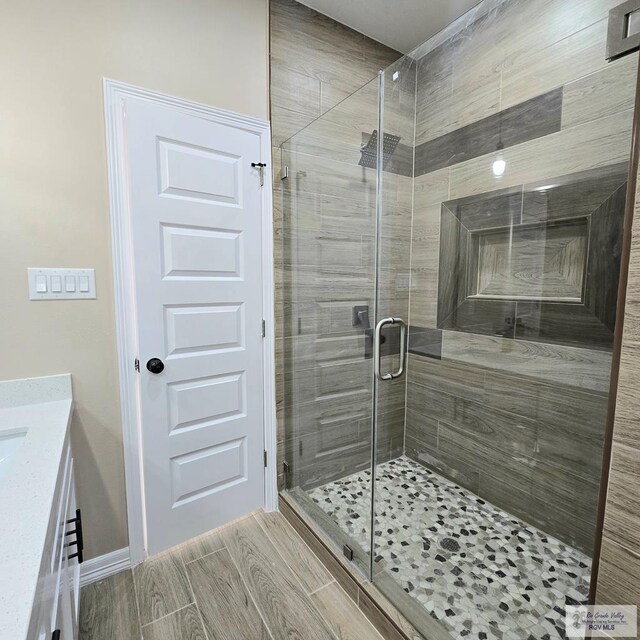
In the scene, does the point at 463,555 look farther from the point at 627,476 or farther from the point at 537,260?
the point at 537,260

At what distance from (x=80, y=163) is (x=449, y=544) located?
2.40 meters

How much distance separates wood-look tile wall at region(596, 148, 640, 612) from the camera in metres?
0.73

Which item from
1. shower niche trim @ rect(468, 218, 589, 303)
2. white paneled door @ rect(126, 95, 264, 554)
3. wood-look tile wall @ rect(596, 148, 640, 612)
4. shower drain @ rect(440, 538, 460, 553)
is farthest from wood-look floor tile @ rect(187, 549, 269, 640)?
shower niche trim @ rect(468, 218, 589, 303)

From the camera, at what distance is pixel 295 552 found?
1719 mm

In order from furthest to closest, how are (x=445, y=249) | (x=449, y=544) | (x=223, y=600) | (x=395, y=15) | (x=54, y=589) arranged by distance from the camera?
1. (x=445, y=249)
2. (x=395, y=15)
3. (x=449, y=544)
4. (x=223, y=600)
5. (x=54, y=589)

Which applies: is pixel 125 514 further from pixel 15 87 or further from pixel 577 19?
pixel 577 19

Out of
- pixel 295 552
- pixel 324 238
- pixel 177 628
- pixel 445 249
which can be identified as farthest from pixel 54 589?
pixel 445 249

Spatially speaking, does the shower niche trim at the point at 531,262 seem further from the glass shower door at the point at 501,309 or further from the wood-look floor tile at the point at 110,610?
the wood-look floor tile at the point at 110,610

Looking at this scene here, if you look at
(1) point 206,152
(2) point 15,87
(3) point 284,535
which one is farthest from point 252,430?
(2) point 15,87

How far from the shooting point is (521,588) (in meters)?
1.45

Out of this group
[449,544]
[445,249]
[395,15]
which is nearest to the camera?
[449,544]

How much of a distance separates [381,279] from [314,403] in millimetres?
846

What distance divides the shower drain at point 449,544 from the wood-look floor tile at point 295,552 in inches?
22.5

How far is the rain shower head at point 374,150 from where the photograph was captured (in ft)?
6.01
